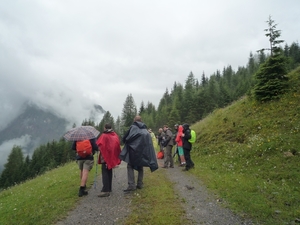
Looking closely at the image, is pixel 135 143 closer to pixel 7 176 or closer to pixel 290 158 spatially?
pixel 290 158

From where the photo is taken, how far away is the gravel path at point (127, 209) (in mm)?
5621

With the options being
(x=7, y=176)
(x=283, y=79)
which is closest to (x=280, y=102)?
(x=283, y=79)

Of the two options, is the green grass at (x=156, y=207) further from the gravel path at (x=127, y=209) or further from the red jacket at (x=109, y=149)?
the red jacket at (x=109, y=149)

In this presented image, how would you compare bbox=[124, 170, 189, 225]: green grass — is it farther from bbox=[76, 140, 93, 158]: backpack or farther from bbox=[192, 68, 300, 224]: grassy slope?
bbox=[76, 140, 93, 158]: backpack

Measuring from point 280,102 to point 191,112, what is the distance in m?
47.6

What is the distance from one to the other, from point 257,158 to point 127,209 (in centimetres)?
776

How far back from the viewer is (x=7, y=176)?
228ft

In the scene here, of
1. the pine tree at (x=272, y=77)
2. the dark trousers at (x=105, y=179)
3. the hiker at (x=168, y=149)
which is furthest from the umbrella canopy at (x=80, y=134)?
the pine tree at (x=272, y=77)

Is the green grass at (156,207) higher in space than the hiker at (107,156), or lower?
lower

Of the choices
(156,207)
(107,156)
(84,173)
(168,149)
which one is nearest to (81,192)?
(84,173)

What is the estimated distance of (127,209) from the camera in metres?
6.37

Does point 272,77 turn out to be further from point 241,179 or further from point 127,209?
point 127,209

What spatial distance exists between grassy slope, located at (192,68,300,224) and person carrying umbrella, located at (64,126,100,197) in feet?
15.7

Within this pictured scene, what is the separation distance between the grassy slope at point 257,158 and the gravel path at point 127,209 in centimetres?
53
